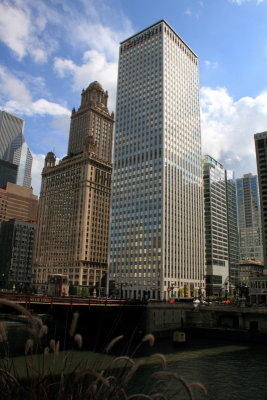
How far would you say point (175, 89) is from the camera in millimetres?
189125

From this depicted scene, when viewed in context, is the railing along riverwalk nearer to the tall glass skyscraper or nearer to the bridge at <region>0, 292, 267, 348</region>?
the bridge at <region>0, 292, 267, 348</region>

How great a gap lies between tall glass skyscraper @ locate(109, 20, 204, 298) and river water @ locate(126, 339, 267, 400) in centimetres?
9406

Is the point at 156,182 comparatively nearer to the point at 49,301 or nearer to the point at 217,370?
the point at 49,301

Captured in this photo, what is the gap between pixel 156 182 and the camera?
17100 cm

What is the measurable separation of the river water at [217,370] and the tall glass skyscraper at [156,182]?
9406 centimetres

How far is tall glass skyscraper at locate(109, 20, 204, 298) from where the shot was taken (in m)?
165

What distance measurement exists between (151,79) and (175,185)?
5973 cm

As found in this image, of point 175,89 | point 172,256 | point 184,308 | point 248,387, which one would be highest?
point 175,89

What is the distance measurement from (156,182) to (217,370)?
425ft

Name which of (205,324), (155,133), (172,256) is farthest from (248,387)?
(155,133)

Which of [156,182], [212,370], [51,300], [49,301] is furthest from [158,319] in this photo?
[156,182]

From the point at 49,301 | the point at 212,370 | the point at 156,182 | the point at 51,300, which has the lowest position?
the point at 212,370

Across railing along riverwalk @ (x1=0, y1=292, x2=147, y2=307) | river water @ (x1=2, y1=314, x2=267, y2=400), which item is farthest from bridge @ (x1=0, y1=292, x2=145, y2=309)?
river water @ (x1=2, y1=314, x2=267, y2=400)

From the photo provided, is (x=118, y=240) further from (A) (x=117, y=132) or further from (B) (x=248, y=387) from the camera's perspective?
(B) (x=248, y=387)
